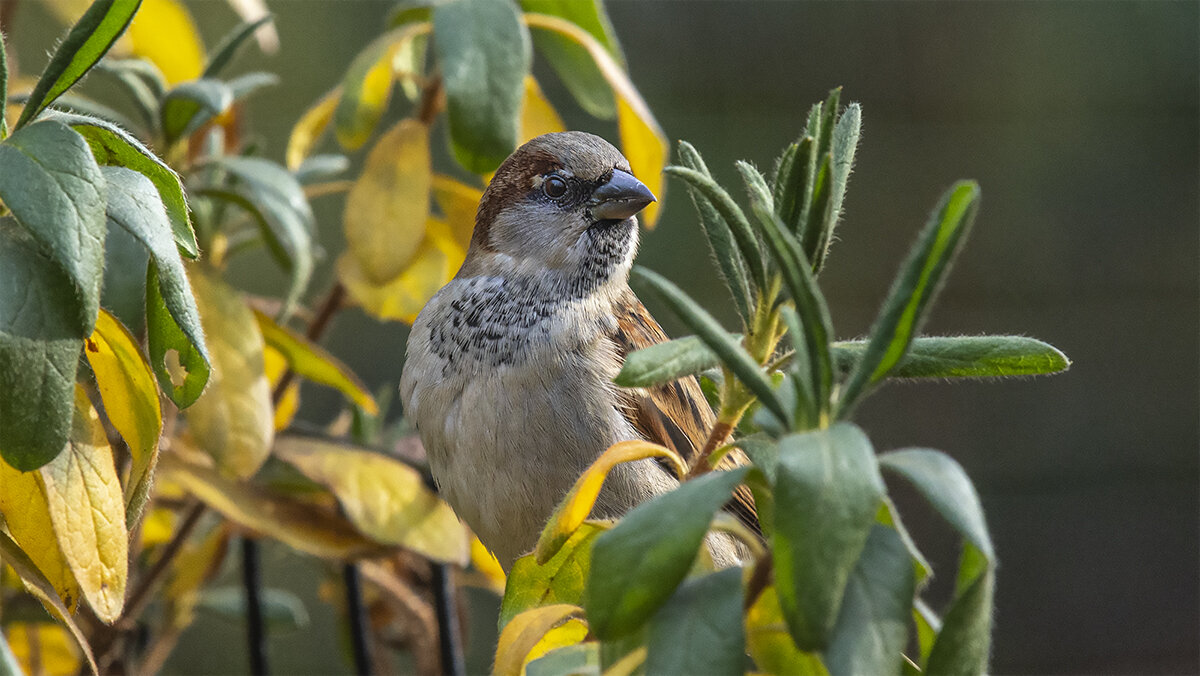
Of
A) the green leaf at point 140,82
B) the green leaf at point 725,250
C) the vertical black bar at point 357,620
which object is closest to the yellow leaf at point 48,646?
the vertical black bar at point 357,620

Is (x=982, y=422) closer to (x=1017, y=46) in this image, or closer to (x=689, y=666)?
(x=1017, y=46)

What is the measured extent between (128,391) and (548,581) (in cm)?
23

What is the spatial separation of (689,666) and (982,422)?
10.9 ft

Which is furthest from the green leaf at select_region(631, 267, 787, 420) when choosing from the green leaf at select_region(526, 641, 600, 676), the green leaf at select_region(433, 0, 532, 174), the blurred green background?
the blurred green background

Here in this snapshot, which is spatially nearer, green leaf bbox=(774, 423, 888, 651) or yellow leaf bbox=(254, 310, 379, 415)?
green leaf bbox=(774, 423, 888, 651)

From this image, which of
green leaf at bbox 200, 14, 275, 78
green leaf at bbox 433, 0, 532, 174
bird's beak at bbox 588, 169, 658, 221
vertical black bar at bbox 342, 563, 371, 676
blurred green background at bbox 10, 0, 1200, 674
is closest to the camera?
green leaf at bbox 433, 0, 532, 174

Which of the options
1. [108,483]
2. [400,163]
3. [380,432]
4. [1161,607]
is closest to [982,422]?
[1161,607]

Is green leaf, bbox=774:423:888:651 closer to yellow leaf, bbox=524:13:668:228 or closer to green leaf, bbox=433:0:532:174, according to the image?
green leaf, bbox=433:0:532:174

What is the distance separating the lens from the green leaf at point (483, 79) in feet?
2.75

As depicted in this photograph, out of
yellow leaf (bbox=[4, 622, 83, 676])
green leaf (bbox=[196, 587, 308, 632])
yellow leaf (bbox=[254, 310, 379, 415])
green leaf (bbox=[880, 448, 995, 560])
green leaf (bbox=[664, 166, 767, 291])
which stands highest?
green leaf (bbox=[664, 166, 767, 291])

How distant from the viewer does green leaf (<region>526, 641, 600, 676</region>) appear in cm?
50

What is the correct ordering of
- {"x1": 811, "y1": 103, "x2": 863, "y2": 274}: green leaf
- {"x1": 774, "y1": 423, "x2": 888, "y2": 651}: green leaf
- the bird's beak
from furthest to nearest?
the bird's beak
{"x1": 811, "y1": 103, "x2": 863, "y2": 274}: green leaf
{"x1": 774, "y1": 423, "x2": 888, "y2": 651}: green leaf

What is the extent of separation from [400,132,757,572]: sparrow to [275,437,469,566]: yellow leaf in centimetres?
7

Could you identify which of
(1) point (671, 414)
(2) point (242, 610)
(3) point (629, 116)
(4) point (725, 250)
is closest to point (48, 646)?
(2) point (242, 610)
